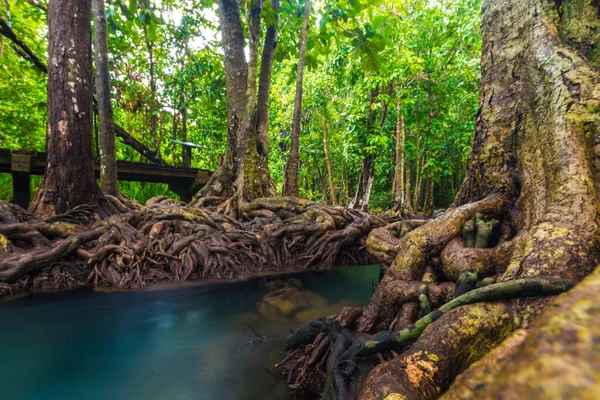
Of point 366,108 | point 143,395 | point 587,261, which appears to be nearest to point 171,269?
point 143,395

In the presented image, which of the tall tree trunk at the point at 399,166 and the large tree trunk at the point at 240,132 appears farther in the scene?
the tall tree trunk at the point at 399,166

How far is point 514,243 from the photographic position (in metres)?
2.22

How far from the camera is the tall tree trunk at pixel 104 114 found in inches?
260

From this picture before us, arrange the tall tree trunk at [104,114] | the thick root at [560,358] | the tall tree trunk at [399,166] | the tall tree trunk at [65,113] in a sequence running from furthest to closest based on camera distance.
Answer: the tall tree trunk at [399,166] → the tall tree trunk at [104,114] → the tall tree trunk at [65,113] → the thick root at [560,358]

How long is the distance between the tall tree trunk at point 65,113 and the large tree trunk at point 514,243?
5.03 metres

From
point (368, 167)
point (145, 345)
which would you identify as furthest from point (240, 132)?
point (145, 345)

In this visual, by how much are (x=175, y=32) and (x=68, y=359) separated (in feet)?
34.7

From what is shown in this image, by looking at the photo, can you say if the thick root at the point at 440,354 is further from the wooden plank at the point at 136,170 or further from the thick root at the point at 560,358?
the wooden plank at the point at 136,170

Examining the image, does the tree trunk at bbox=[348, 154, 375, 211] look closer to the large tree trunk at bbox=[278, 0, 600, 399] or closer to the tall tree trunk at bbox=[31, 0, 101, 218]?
the large tree trunk at bbox=[278, 0, 600, 399]

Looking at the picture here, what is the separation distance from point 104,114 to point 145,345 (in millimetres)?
5388

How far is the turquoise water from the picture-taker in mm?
2453

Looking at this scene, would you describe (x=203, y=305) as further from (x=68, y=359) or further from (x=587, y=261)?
(x=587, y=261)

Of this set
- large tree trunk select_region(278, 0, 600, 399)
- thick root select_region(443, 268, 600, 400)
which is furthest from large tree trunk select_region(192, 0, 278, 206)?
thick root select_region(443, 268, 600, 400)

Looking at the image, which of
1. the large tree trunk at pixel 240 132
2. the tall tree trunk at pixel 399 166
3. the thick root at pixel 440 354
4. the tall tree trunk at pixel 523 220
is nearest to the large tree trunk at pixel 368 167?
the tall tree trunk at pixel 399 166
